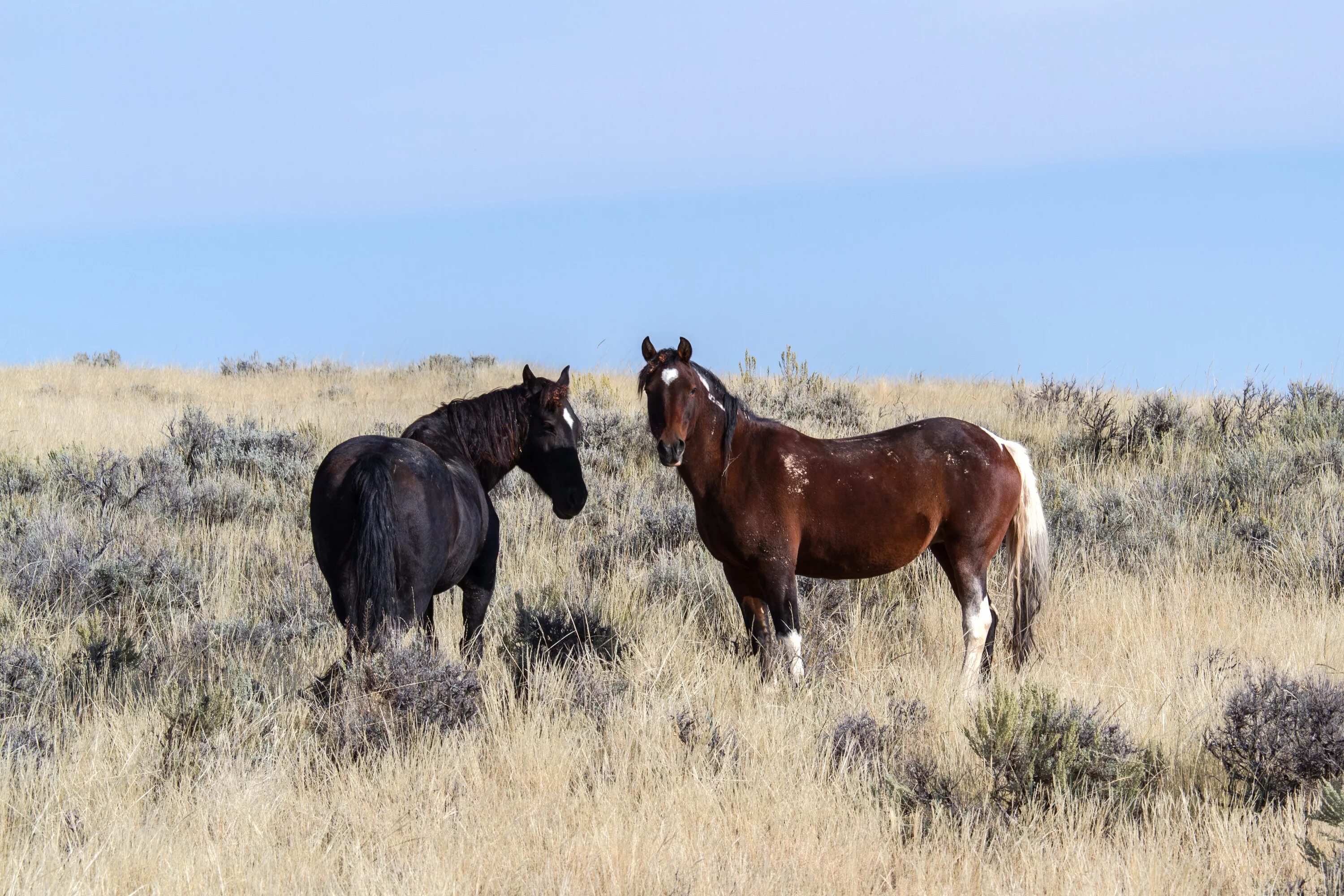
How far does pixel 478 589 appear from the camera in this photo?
575 centimetres

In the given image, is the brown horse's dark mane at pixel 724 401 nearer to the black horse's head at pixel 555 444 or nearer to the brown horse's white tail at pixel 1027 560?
the black horse's head at pixel 555 444

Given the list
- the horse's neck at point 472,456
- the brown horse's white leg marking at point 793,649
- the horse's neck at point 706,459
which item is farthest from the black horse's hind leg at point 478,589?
the brown horse's white leg marking at point 793,649

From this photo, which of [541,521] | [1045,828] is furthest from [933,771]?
Answer: [541,521]

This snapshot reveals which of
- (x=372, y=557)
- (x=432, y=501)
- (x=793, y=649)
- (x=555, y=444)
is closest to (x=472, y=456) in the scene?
(x=555, y=444)

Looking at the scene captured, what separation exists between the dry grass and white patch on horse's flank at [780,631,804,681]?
130mm

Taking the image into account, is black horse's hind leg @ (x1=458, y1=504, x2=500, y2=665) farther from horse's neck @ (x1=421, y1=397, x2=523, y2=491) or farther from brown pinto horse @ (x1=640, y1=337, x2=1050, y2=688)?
brown pinto horse @ (x1=640, y1=337, x2=1050, y2=688)

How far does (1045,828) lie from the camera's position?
3.67 m

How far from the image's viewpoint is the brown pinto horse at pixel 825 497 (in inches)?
210

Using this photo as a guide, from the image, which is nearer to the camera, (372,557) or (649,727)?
→ (649,727)

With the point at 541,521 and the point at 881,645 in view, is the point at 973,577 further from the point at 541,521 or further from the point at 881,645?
the point at 541,521

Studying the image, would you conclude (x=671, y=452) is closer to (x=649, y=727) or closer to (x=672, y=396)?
(x=672, y=396)

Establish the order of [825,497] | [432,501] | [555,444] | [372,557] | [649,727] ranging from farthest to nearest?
[555,444] < [825,497] < [432,501] < [372,557] < [649,727]

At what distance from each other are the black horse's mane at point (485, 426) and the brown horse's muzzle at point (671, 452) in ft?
4.43

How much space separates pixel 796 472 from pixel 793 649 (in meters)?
0.90
